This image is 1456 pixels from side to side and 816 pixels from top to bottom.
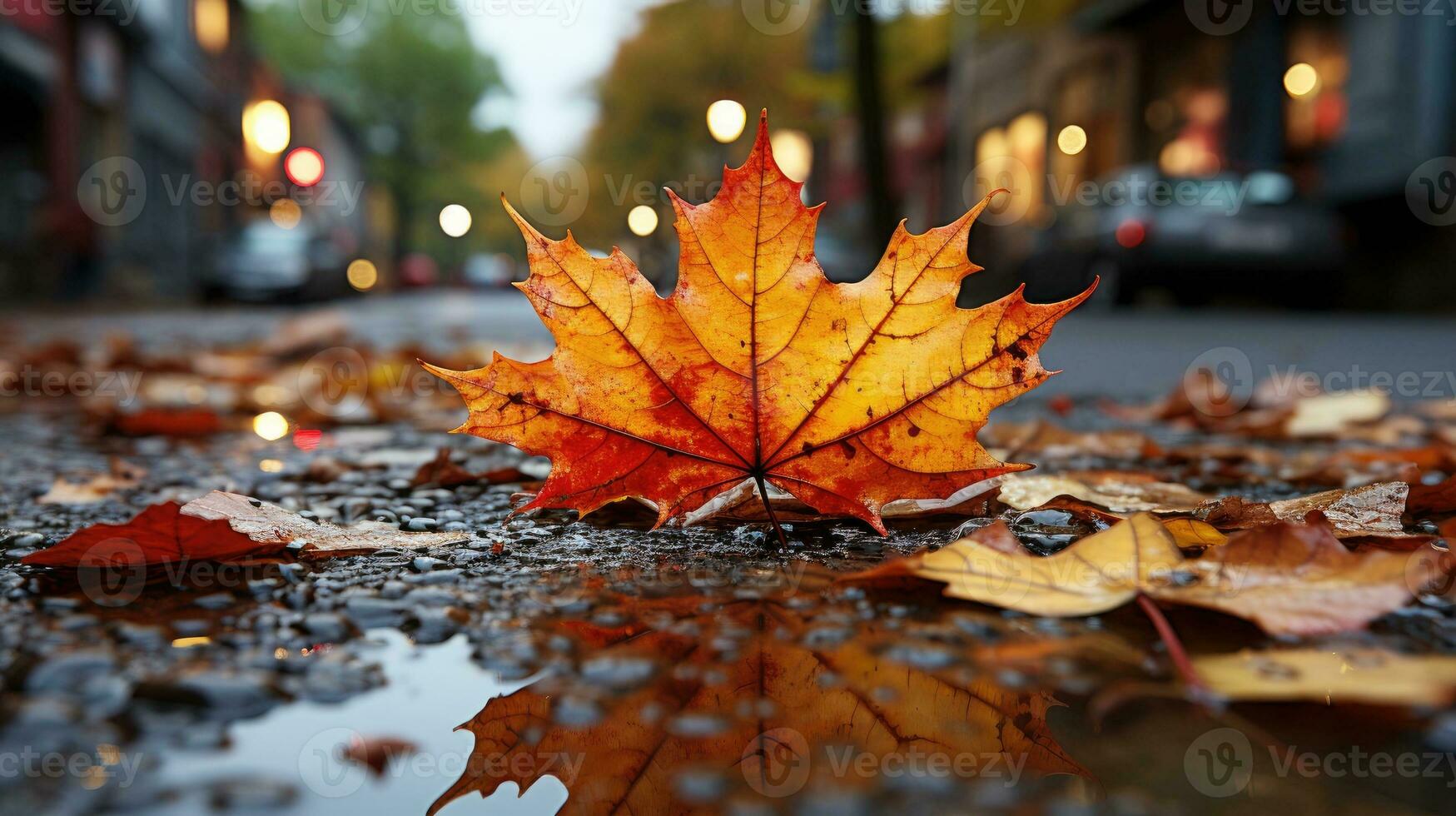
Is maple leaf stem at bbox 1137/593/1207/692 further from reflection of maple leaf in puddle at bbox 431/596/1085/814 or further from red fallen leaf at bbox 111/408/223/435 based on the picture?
red fallen leaf at bbox 111/408/223/435

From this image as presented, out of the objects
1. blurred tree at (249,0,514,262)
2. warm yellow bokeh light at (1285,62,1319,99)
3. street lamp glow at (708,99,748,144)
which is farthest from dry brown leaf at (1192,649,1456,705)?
blurred tree at (249,0,514,262)

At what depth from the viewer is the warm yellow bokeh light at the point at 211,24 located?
23453 mm

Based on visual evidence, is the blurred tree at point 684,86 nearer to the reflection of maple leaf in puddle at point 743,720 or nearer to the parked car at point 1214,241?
the parked car at point 1214,241

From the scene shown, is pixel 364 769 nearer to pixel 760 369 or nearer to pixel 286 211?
pixel 760 369

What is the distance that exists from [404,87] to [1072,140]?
33192mm

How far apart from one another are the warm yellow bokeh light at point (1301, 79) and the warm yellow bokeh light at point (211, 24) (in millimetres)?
20026

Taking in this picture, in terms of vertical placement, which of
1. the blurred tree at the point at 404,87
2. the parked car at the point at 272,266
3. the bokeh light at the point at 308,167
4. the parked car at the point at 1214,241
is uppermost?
the blurred tree at the point at 404,87

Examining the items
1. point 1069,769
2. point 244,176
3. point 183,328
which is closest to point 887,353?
point 1069,769

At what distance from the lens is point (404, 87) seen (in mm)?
45750

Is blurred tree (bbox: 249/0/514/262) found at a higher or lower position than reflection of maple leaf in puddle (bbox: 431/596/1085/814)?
higher

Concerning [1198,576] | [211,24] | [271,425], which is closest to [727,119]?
[271,425]

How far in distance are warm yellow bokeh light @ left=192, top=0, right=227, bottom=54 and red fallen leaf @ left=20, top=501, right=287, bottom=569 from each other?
2532 centimetres

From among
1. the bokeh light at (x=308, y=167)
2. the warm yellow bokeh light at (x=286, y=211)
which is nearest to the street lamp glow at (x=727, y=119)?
the bokeh light at (x=308, y=167)

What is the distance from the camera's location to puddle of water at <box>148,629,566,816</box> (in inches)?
24.9
